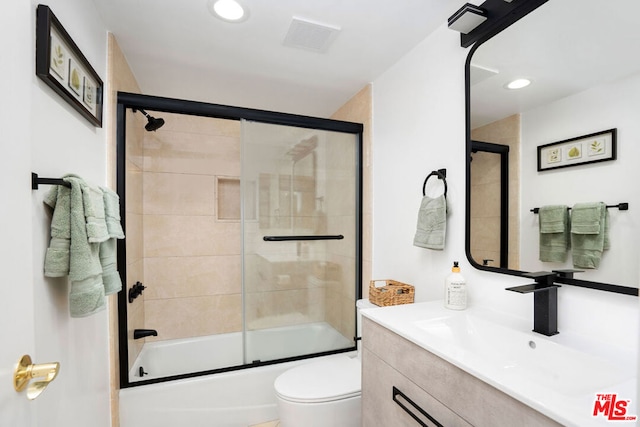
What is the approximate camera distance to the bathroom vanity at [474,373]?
646mm

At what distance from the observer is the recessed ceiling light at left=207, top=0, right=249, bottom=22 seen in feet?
4.59

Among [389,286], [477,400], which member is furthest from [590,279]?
[389,286]

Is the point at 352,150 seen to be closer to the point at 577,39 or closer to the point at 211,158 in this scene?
the point at 211,158

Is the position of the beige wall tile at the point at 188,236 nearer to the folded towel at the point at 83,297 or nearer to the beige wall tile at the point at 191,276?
the beige wall tile at the point at 191,276

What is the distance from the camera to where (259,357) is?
208 centimetres

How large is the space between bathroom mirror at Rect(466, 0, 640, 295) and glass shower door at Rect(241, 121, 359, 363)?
3.61 feet

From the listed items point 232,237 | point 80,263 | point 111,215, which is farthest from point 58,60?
point 232,237

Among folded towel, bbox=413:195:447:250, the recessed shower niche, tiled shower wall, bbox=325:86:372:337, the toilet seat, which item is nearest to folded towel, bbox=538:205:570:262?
folded towel, bbox=413:195:447:250

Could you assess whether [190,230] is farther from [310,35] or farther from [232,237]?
[310,35]

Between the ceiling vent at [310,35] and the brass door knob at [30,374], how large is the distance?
63.6 inches

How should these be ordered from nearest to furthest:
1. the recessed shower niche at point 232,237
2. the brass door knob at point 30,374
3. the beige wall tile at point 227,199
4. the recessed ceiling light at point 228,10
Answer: the brass door knob at point 30,374
the recessed ceiling light at point 228,10
the recessed shower niche at point 232,237
the beige wall tile at point 227,199

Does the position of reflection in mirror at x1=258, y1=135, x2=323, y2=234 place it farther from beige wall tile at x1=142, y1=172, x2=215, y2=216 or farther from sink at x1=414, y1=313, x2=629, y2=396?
sink at x1=414, y1=313, x2=629, y2=396

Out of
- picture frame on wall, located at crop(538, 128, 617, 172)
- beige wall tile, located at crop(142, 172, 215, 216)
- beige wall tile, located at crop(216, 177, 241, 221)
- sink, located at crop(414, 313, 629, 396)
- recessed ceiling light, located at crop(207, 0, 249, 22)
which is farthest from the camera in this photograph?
beige wall tile, located at crop(216, 177, 241, 221)

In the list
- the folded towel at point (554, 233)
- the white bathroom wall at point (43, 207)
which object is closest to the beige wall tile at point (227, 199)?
the white bathroom wall at point (43, 207)
